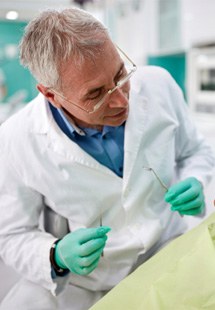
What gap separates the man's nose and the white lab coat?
149mm

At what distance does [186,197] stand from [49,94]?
0.47 meters

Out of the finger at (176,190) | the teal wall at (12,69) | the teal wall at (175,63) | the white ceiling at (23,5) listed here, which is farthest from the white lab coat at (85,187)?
the teal wall at (175,63)

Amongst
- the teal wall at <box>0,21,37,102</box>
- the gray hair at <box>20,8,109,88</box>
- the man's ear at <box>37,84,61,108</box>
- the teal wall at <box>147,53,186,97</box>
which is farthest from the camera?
the teal wall at <box>147,53,186,97</box>

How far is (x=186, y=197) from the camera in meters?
0.93

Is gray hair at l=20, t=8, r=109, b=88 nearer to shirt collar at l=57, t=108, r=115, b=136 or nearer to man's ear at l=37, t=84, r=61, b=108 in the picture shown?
man's ear at l=37, t=84, r=61, b=108

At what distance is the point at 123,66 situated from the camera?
85 cm

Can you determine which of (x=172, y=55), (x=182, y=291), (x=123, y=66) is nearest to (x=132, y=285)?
(x=182, y=291)

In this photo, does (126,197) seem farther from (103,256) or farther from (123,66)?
(123,66)

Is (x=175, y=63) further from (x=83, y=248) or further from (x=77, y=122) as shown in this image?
(x=83, y=248)

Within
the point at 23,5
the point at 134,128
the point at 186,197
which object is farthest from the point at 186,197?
the point at 23,5

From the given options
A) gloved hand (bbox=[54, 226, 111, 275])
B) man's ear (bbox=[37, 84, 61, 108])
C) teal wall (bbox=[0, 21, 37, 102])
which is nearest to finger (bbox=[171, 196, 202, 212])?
gloved hand (bbox=[54, 226, 111, 275])

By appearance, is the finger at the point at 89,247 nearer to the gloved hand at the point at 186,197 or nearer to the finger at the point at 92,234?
the finger at the point at 92,234

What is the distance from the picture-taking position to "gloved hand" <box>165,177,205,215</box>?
3.05 feet

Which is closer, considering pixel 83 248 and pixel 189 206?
pixel 83 248
